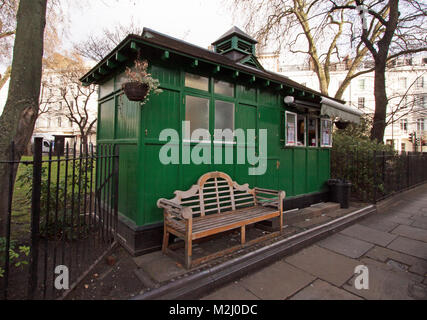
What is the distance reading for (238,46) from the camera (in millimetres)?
7008

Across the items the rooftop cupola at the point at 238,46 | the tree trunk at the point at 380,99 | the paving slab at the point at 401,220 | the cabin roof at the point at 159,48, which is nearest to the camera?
the cabin roof at the point at 159,48

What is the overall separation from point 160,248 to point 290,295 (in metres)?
2.21

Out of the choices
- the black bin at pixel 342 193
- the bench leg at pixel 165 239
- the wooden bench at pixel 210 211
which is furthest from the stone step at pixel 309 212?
the bench leg at pixel 165 239

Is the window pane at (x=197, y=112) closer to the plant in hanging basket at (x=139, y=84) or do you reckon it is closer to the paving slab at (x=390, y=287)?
the plant in hanging basket at (x=139, y=84)

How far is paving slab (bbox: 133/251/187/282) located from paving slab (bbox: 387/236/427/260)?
428 centimetres

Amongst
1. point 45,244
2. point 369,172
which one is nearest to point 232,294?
point 45,244

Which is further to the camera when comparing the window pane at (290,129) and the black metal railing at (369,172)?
the black metal railing at (369,172)

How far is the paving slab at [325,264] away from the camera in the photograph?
11.1 ft

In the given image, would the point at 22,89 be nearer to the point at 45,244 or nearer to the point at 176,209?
the point at 45,244

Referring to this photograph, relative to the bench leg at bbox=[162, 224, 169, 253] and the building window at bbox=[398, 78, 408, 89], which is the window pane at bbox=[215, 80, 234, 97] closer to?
the bench leg at bbox=[162, 224, 169, 253]

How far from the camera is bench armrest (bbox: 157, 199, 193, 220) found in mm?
3180

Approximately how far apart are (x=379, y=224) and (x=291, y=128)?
3.45 meters

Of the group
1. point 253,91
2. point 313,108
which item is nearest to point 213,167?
point 253,91

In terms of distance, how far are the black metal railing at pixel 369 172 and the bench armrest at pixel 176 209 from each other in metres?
6.73
